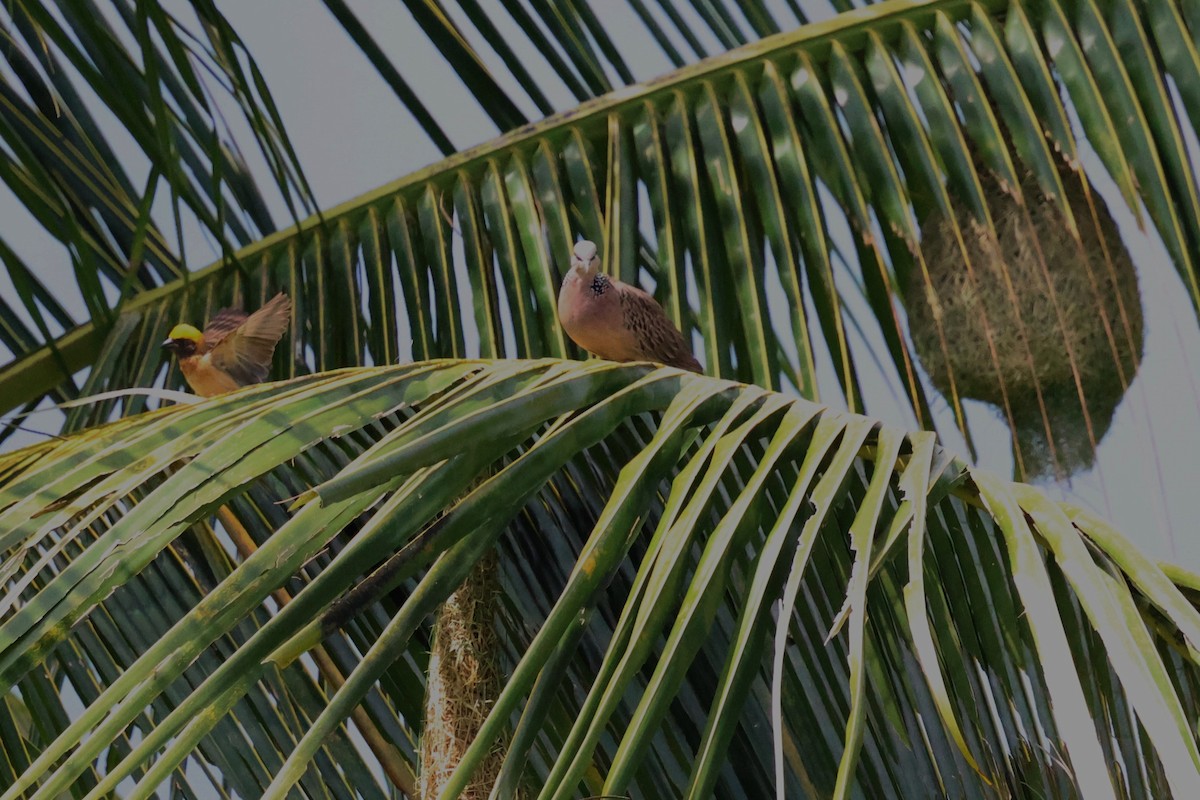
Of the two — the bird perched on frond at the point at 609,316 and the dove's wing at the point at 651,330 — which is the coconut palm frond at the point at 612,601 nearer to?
the bird perched on frond at the point at 609,316

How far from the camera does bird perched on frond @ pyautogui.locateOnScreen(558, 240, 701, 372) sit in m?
2.83

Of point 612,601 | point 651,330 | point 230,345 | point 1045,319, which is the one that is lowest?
point 1045,319

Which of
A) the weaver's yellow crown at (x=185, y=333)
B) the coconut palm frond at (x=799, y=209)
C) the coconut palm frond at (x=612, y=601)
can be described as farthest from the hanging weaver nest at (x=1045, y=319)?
the weaver's yellow crown at (x=185, y=333)

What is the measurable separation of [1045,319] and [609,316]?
1000mm

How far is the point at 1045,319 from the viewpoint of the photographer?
11.1 feet

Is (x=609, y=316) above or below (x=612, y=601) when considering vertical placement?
above

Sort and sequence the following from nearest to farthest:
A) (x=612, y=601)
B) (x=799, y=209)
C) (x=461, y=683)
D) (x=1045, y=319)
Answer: (x=461, y=683), (x=612, y=601), (x=799, y=209), (x=1045, y=319)

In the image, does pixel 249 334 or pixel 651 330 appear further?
pixel 651 330

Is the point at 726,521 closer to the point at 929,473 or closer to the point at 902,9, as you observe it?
the point at 929,473

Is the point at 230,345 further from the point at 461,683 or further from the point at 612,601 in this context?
the point at 461,683

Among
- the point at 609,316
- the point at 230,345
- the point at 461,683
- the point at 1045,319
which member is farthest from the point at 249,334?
the point at 1045,319

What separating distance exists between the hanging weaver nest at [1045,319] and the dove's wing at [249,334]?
3.99 feet

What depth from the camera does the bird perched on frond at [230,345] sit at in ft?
9.65

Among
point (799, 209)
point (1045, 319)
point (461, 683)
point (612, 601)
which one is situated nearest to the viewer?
point (461, 683)
